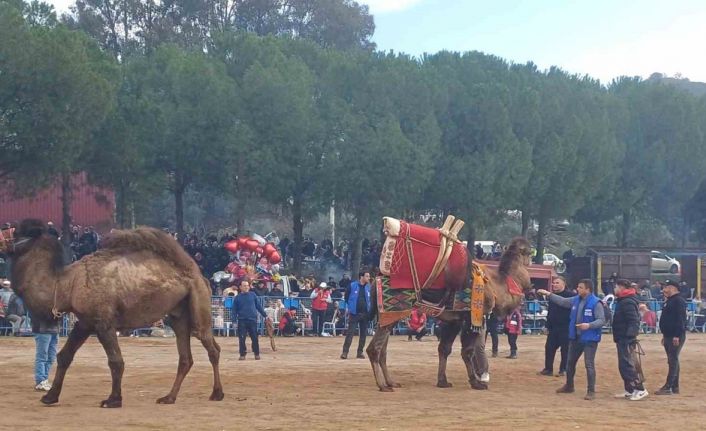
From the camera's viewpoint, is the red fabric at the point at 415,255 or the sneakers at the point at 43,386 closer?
the sneakers at the point at 43,386

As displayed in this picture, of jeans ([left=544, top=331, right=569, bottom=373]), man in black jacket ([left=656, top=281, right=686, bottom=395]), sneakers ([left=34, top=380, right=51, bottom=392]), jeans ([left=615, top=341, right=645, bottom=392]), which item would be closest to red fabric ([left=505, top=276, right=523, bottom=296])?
jeans ([left=544, top=331, right=569, bottom=373])

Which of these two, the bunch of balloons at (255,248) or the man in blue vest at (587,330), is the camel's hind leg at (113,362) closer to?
the man in blue vest at (587,330)

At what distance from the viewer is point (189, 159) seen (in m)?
46.8

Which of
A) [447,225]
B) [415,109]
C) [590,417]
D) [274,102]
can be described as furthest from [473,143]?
[590,417]

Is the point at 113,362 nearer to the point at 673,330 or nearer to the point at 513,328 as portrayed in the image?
the point at 673,330

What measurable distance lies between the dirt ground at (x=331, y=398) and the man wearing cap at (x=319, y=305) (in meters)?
7.89

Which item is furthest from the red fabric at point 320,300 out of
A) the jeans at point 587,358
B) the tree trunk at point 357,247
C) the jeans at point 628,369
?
the jeans at point 628,369

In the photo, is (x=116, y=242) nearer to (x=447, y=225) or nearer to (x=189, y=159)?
(x=447, y=225)

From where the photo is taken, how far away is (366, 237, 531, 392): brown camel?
17.8 metres

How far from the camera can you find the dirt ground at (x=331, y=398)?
13.8 metres

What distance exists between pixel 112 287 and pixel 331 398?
364cm

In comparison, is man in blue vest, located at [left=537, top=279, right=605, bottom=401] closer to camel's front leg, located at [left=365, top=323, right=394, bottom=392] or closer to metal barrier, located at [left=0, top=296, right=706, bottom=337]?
camel's front leg, located at [left=365, top=323, right=394, bottom=392]

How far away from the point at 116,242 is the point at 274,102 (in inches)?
1248

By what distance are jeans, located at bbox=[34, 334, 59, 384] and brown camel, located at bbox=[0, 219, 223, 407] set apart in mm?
1185
